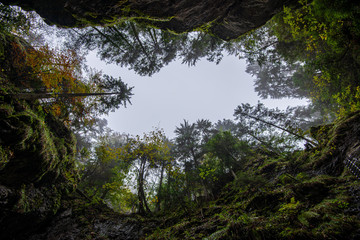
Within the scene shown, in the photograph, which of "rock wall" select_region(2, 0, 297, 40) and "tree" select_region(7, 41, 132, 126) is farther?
"tree" select_region(7, 41, 132, 126)

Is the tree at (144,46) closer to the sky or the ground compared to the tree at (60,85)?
closer to the sky

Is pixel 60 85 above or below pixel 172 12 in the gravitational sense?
above

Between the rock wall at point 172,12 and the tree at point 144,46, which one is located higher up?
the tree at point 144,46

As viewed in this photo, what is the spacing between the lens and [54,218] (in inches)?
322

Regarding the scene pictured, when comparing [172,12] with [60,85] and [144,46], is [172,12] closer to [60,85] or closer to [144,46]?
[144,46]

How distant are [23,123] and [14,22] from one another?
777 cm

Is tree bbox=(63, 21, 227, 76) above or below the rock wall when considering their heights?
above

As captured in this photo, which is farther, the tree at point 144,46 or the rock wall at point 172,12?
the tree at point 144,46

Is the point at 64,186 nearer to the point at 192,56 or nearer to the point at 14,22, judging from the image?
the point at 14,22

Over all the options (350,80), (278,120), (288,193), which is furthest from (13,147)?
(278,120)

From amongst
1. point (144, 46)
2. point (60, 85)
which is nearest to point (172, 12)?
point (144, 46)

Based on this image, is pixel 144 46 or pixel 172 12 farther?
pixel 144 46

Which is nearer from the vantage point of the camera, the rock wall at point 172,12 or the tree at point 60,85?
the rock wall at point 172,12

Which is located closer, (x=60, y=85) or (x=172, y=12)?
(x=172, y=12)
